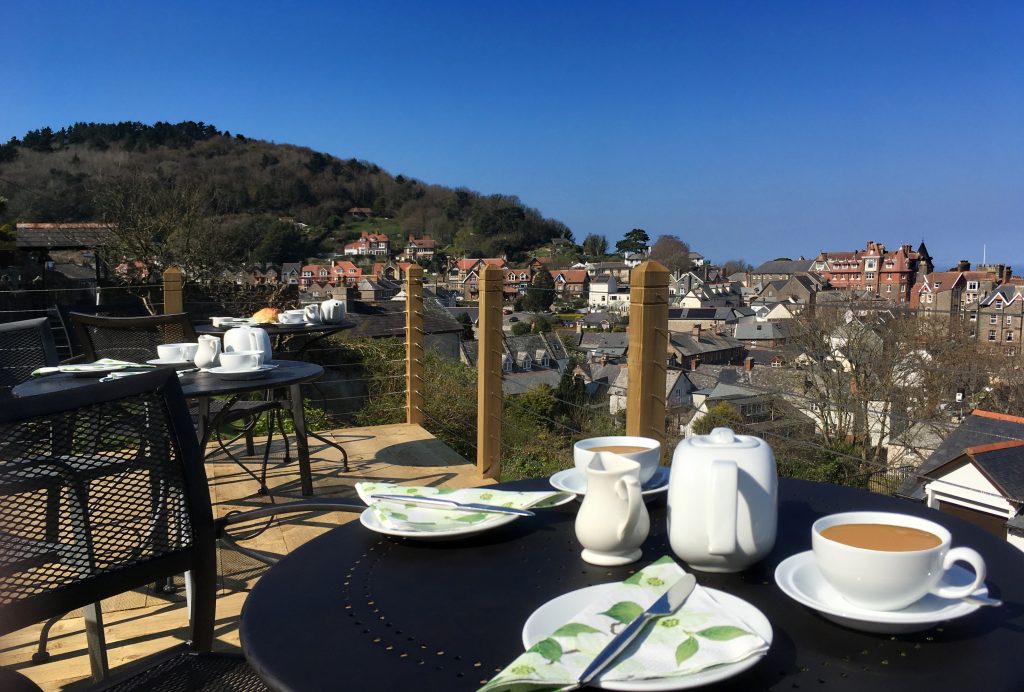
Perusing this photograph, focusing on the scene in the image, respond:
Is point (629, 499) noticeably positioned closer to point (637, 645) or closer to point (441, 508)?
point (637, 645)

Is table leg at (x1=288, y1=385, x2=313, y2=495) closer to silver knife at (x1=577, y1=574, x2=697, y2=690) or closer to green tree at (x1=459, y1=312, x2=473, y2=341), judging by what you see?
silver knife at (x1=577, y1=574, x2=697, y2=690)

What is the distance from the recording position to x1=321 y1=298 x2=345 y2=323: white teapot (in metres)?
3.91

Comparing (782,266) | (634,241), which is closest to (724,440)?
(782,266)

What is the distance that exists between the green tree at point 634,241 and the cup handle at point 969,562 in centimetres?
6437

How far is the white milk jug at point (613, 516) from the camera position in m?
0.79

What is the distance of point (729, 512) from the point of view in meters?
0.73

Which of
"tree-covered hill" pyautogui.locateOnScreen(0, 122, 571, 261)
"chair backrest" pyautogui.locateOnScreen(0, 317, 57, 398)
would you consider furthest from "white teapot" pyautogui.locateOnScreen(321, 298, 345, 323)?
"tree-covered hill" pyautogui.locateOnScreen(0, 122, 571, 261)

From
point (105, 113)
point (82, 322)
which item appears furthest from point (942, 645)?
point (105, 113)

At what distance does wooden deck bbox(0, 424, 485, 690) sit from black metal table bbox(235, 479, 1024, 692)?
0.55 meters

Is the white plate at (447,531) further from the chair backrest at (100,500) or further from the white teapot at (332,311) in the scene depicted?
the white teapot at (332,311)

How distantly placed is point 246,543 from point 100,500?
72.6 inches

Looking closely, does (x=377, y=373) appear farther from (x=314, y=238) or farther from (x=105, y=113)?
(x=105, y=113)

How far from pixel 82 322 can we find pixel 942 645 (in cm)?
315

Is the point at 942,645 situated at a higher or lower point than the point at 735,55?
lower
